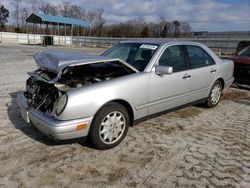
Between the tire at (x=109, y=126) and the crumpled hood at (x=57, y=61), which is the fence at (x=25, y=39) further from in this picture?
the tire at (x=109, y=126)

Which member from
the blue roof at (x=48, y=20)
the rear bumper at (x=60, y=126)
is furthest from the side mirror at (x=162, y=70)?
the blue roof at (x=48, y=20)

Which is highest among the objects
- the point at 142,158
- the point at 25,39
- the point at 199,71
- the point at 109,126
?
the point at 25,39

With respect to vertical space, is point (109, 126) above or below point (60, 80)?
below

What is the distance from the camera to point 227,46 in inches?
926

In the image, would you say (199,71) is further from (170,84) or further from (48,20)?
(48,20)

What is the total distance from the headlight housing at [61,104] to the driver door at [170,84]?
1.41 metres

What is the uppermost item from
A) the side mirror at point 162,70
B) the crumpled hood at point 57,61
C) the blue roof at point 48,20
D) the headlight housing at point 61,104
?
the blue roof at point 48,20

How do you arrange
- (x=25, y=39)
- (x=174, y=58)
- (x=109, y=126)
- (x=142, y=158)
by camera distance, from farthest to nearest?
(x=25, y=39)
(x=174, y=58)
(x=109, y=126)
(x=142, y=158)

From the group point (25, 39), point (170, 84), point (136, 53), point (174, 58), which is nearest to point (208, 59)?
point (174, 58)

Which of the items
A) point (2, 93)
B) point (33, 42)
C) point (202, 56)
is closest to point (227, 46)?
point (202, 56)

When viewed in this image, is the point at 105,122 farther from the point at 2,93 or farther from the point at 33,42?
the point at 33,42

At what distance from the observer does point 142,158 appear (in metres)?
3.41

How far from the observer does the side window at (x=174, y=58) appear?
4.34 m

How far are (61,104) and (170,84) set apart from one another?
1958 millimetres
